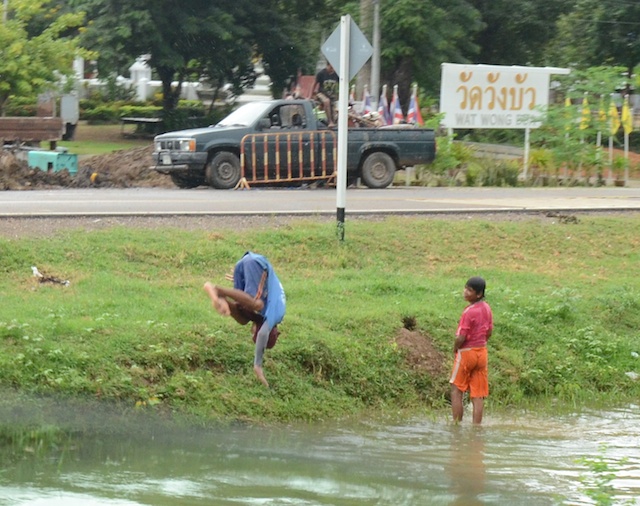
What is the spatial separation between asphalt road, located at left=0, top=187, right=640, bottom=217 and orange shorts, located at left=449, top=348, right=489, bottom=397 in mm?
6469

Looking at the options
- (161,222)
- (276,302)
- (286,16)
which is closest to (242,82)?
(286,16)

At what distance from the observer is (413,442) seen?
8.82 m

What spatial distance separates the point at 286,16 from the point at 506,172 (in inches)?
724

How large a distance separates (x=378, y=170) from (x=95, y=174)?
18.3 ft

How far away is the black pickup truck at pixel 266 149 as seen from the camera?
20375 mm

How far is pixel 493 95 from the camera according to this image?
25.2 metres

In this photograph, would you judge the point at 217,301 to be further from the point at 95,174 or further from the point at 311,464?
the point at 95,174

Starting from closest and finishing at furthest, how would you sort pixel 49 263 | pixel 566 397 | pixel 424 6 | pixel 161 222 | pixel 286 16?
pixel 566 397, pixel 49 263, pixel 161 222, pixel 424 6, pixel 286 16

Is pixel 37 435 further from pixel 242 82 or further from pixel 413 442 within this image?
pixel 242 82

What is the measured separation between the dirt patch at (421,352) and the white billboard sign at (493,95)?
1418 cm

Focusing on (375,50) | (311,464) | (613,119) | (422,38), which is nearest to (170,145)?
(613,119)

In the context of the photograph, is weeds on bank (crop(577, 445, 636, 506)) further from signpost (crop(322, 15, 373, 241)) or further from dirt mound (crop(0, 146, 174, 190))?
dirt mound (crop(0, 146, 174, 190))

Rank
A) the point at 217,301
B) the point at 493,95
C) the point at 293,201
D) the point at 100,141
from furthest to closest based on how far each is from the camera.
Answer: the point at 100,141
the point at 493,95
the point at 293,201
the point at 217,301

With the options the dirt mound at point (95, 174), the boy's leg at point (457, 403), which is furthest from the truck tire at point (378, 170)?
the boy's leg at point (457, 403)
